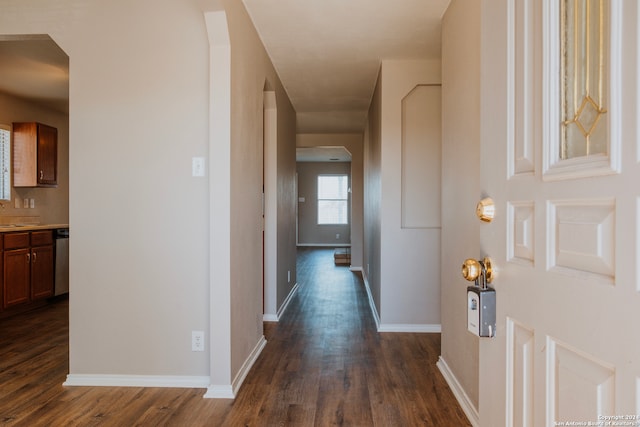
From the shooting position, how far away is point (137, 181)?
2455 mm

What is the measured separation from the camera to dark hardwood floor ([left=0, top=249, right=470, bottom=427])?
2062mm

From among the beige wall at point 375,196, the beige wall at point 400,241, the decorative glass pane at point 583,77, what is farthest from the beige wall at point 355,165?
the decorative glass pane at point 583,77

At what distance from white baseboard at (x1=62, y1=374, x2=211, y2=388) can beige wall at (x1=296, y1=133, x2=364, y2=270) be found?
516cm

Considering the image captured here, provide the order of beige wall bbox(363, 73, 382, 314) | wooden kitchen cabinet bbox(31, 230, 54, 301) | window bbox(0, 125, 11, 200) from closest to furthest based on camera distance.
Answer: beige wall bbox(363, 73, 382, 314)
wooden kitchen cabinet bbox(31, 230, 54, 301)
window bbox(0, 125, 11, 200)

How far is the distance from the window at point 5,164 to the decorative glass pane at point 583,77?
5602mm

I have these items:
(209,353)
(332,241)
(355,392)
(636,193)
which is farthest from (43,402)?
(332,241)

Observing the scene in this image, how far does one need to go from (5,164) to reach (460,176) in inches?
201

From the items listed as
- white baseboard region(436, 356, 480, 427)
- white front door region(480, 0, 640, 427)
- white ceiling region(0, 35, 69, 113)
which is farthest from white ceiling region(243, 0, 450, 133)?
white baseboard region(436, 356, 480, 427)

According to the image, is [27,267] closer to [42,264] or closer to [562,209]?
[42,264]

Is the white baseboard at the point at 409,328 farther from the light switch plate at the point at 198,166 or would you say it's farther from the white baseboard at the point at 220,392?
the light switch plate at the point at 198,166

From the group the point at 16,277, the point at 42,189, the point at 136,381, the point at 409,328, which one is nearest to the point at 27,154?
the point at 42,189

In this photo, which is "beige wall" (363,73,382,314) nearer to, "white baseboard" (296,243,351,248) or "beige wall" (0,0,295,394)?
"beige wall" (0,0,295,394)

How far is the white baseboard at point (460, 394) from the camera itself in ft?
6.52

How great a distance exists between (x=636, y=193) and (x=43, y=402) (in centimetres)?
283
